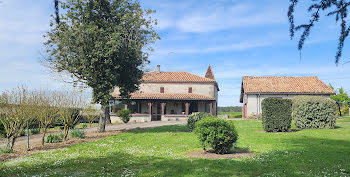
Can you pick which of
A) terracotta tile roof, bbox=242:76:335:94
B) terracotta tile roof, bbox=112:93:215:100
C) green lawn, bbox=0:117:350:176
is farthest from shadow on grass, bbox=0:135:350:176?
terracotta tile roof, bbox=112:93:215:100

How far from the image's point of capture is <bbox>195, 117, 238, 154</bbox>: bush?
10805 mm

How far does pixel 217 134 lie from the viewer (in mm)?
10766

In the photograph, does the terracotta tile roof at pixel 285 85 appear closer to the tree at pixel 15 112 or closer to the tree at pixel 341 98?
the tree at pixel 341 98

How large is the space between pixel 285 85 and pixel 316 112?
72.6 ft

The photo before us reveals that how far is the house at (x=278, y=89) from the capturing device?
39.6m

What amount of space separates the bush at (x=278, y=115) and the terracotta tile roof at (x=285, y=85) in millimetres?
21411

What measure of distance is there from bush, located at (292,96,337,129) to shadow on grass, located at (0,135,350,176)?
959cm

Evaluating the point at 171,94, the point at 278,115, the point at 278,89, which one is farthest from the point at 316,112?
the point at 171,94

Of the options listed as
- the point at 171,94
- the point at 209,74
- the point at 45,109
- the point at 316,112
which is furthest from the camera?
the point at 209,74

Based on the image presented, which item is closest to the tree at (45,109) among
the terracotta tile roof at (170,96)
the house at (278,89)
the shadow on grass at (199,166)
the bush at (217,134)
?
the shadow on grass at (199,166)

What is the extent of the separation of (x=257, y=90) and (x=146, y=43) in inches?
937

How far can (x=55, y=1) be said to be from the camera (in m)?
5.49

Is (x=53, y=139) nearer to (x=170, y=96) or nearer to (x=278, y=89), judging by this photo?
(x=170, y=96)

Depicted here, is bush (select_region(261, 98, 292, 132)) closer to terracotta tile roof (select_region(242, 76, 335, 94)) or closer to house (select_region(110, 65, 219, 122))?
terracotta tile roof (select_region(242, 76, 335, 94))
